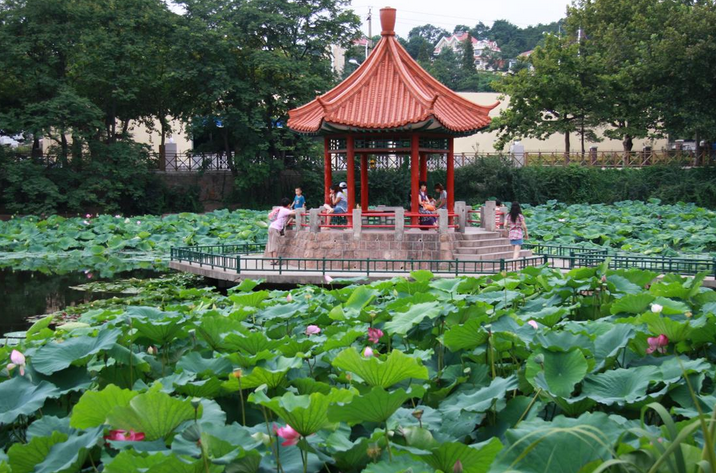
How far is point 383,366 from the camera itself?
286 cm

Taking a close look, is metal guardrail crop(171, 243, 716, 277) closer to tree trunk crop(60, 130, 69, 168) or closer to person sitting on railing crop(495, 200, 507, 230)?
person sitting on railing crop(495, 200, 507, 230)

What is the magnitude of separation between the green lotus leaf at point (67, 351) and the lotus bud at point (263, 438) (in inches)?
41.4

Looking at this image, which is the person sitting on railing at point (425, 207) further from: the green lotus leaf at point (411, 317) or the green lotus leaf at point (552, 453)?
the green lotus leaf at point (552, 453)

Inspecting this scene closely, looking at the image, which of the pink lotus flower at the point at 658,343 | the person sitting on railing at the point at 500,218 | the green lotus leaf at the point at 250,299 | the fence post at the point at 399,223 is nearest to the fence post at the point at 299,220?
the fence post at the point at 399,223

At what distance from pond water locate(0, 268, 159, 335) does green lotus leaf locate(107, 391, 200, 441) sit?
929cm

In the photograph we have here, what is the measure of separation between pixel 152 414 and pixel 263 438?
1.27 ft

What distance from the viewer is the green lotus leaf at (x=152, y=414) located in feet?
8.37

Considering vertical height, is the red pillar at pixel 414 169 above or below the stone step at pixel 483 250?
above

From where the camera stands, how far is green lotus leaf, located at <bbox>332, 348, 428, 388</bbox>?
9.27ft

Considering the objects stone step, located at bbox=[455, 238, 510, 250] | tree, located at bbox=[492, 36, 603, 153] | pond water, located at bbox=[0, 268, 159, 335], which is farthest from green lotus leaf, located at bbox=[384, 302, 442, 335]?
tree, located at bbox=[492, 36, 603, 153]

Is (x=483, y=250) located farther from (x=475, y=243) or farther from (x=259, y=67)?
(x=259, y=67)

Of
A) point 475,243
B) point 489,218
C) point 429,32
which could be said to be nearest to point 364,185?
point 489,218

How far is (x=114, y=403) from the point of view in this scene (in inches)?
108

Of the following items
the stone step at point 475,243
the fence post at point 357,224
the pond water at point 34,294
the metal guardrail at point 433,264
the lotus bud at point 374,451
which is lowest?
the pond water at point 34,294
